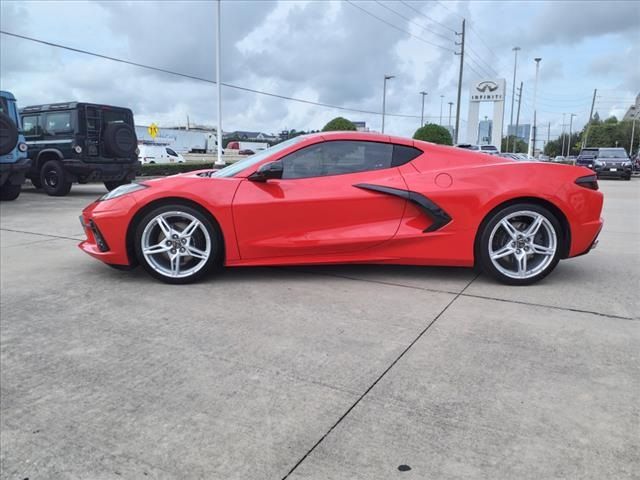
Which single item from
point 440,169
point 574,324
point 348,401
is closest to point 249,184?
point 440,169

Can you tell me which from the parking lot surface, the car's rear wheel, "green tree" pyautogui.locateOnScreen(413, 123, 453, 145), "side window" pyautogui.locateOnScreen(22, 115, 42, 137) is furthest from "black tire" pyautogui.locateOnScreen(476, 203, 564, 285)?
"green tree" pyautogui.locateOnScreen(413, 123, 453, 145)

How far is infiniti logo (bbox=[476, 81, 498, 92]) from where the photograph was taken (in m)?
47.6

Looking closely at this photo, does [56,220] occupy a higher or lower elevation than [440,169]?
lower

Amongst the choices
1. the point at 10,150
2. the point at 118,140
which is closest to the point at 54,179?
the point at 118,140

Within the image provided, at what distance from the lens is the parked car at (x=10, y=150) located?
32.0ft

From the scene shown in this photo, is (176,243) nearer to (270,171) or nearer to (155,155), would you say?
(270,171)

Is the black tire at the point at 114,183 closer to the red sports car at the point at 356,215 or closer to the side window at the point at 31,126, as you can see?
the side window at the point at 31,126

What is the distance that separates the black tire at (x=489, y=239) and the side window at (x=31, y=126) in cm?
1131

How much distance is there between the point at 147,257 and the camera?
4207 mm

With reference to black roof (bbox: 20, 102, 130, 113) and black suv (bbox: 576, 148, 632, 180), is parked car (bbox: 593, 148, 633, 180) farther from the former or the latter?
black roof (bbox: 20, 102, 130, 113)

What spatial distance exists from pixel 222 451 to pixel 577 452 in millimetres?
1353

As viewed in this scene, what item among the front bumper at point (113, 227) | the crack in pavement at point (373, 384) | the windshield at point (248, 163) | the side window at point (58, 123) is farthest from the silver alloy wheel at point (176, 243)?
the side window at point (58, 123)

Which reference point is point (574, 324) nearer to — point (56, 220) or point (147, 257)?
point (147, 257)

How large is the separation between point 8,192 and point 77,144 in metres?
1.74
